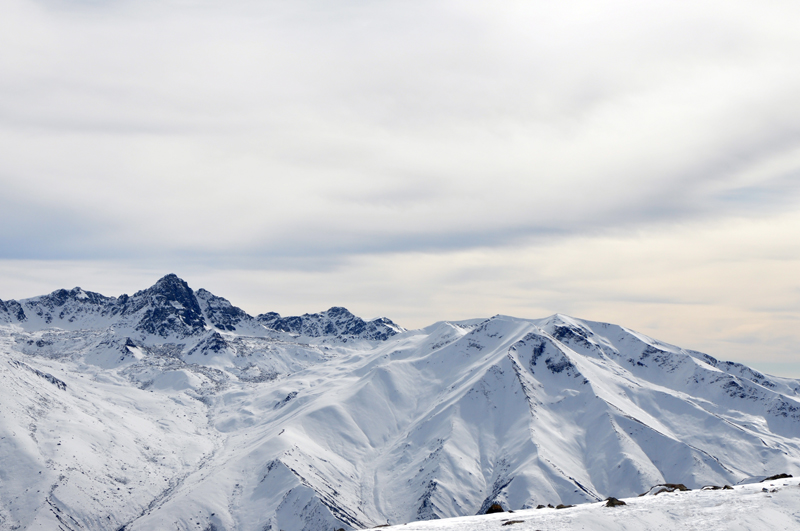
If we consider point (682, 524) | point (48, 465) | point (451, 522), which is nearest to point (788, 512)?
point (682, 524)

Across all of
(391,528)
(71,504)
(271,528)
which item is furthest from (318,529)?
(391,528)

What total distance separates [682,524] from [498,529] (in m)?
10.8

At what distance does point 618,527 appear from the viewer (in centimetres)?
3231

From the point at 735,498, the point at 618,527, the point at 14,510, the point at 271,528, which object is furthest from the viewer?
the point at 271,528

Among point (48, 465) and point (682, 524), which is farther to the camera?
point (48, 465)

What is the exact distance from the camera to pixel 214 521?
19912cm

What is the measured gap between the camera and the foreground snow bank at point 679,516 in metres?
32.0

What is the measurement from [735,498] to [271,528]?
193343mm

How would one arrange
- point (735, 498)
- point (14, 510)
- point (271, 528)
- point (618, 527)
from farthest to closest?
point (271, 528)
point (14, 510)
point (735, 498)
point (618, 527)

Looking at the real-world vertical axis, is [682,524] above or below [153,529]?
above

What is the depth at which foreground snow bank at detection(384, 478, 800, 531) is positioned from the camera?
3203 centimetres

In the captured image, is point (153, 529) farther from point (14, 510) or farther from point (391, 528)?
point (391, 528)

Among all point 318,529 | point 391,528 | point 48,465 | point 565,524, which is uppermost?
point 565,524

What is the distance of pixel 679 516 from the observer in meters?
33.5
